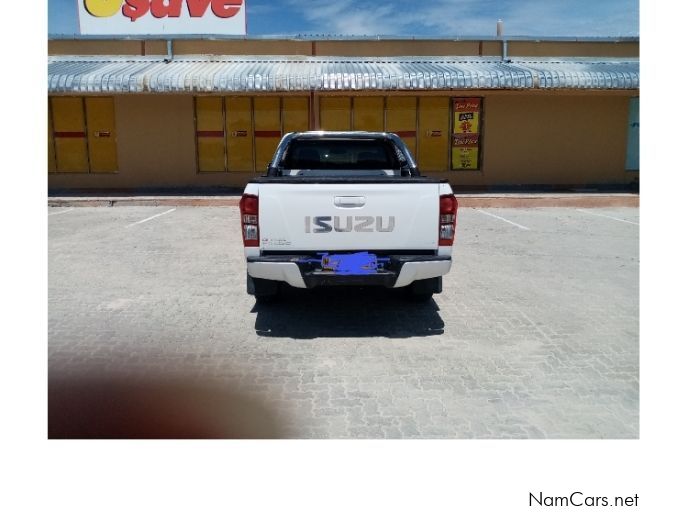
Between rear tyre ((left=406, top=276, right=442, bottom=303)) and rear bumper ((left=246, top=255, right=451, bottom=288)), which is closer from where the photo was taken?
rear bumper ((left=246, top=255, right=451, bottom=288))

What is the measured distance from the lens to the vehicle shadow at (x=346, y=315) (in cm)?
491

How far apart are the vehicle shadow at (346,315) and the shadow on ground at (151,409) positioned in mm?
1203

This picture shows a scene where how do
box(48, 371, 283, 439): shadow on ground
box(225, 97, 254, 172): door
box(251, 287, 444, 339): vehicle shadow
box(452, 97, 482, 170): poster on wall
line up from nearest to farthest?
box(48, 371, 283, 439): shadow on ground, box(251, 287, 444, 339): vehicle shadow, box(225, 97, 254, 172): door, box(452, 97, 482, 170): poster on wall

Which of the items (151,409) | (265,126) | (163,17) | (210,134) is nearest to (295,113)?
(265,126)

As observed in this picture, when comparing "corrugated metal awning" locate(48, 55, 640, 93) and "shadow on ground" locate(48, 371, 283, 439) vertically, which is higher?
"corrugated metal awning" locate(48, 55, 640, 93)

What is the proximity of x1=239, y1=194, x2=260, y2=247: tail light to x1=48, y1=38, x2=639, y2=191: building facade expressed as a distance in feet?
39.6

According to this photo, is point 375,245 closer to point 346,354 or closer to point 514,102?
point 346,354

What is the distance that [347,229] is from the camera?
450 centimetres

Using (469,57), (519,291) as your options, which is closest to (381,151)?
(519,291)

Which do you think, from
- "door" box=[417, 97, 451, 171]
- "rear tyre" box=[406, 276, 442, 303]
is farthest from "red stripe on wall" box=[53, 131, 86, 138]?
"rear tyre" box=[406, 276, 442, 303]

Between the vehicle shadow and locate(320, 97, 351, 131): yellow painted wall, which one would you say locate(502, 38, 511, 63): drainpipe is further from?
the vehicle shadow

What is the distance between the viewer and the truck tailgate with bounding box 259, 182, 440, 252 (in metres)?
4.46

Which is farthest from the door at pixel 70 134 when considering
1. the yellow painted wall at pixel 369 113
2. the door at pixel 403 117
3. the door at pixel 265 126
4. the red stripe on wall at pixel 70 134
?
the door at pixel 403 117

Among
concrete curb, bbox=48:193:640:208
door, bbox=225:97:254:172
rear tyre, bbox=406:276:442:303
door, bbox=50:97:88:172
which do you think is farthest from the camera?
door, bbox=50:97:88:172
